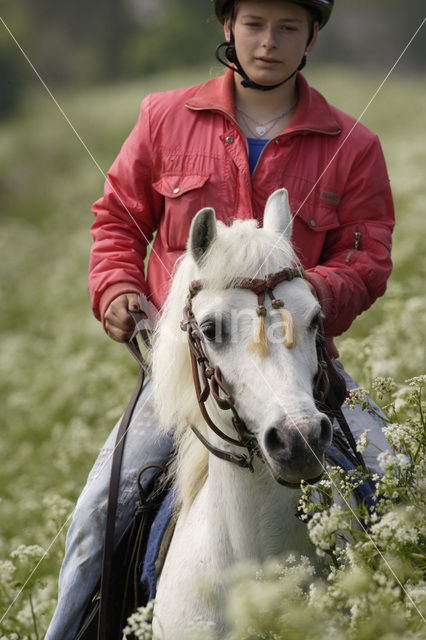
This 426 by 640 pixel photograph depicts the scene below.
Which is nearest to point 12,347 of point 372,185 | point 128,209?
point 128,209

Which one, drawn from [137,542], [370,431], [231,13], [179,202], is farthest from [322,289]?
[231,13]

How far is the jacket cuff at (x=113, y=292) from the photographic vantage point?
4.11 meters

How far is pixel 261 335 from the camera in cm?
303

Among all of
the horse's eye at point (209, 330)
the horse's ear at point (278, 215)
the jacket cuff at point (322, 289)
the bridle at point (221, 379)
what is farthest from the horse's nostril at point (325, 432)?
the horse's ear at point (278, 215)

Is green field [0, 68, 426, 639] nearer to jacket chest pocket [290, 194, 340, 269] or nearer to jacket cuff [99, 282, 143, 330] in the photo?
jacket cuff [99, 282, 143, 330]

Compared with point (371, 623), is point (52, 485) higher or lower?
higher

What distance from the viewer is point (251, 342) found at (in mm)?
3062

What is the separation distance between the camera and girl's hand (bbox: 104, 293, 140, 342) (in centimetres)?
403

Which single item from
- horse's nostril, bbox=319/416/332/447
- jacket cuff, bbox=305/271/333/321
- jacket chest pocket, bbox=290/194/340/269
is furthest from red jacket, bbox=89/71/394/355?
horse's nostril, bbox=319/416/332/447

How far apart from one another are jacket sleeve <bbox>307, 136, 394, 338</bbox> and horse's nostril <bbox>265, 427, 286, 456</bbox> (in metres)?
1.19

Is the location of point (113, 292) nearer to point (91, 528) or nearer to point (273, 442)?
point (91, 528)

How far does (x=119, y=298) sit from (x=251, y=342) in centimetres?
122

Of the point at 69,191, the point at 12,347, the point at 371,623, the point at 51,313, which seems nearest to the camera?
the point at 371,623

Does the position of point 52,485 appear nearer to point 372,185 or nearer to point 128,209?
point 128,209
